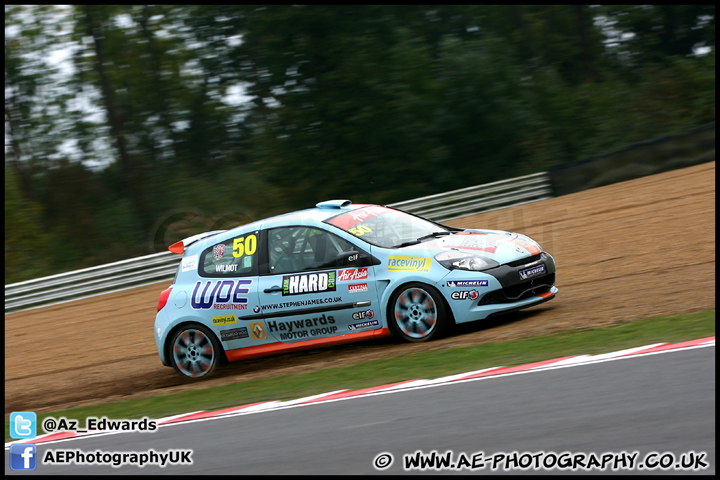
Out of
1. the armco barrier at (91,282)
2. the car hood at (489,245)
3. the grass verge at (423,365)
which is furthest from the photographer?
the armco barrier at (91,282)

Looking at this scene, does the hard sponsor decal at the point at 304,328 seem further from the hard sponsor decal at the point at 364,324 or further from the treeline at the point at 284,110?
the treeline at the point at 284,110

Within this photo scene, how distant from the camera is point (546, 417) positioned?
5055 mm

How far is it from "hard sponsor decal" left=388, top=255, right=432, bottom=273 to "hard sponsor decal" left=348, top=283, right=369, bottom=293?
0.32m

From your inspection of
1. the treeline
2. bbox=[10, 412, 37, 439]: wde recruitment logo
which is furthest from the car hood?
the treeline

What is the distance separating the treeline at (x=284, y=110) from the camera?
2675 cm

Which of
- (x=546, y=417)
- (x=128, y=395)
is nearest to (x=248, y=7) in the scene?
(x=128, y=395)

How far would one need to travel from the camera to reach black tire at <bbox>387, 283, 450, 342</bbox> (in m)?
8.20

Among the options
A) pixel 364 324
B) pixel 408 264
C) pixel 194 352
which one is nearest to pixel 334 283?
pixel 364 324

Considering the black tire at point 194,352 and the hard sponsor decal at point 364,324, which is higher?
the hard sponsor decal at point 364,324

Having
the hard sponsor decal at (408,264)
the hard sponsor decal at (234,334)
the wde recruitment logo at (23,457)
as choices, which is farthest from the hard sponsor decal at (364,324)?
the wde recruitment logo at (23,457)

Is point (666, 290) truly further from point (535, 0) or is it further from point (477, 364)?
point (535, 0)

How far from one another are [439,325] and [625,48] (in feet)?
94.0

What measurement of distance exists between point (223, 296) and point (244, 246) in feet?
1.96

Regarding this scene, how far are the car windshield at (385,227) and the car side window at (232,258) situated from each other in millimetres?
918
